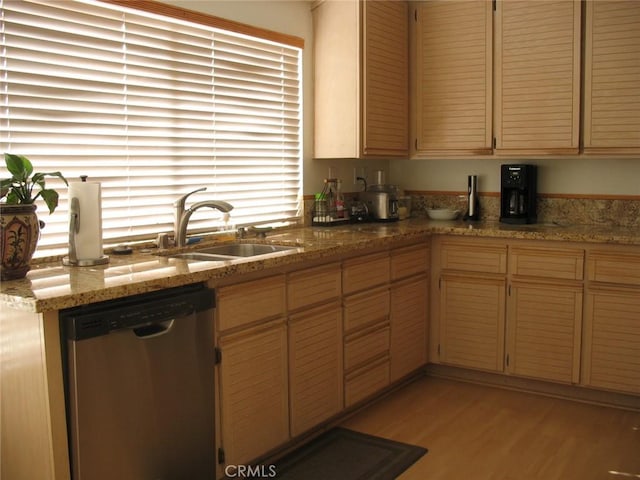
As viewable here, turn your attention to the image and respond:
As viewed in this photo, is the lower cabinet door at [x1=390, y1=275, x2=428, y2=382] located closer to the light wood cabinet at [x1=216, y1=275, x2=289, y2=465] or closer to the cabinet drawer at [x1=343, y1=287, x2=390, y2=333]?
the cabinet drawer at [x1=343, y1=287, x2=390, y2=333]

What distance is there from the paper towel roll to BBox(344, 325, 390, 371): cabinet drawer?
4.47 ft

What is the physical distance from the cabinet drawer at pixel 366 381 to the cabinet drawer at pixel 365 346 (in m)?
0.05

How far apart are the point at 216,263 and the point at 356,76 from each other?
178 centimetres

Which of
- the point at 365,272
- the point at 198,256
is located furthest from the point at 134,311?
the point at 365,272

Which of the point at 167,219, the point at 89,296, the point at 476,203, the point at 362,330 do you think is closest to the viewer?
the point at 89,296

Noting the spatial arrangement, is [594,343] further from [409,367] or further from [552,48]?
[552,48]

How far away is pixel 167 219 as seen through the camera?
3285 mm

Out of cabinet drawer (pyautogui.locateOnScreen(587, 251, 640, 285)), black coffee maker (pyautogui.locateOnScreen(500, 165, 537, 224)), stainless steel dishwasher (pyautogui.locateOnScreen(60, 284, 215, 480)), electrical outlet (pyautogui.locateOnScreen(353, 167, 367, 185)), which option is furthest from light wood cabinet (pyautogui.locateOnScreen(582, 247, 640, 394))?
stainless steel dishwasher (pyautogui.locateOnScreen(60, 284, 215, 480))

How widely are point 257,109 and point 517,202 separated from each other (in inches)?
67.8

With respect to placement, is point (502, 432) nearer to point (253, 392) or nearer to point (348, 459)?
point (348, 459)


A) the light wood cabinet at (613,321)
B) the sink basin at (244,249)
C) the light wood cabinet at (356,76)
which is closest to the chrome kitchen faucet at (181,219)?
the sink basin at (244,249)

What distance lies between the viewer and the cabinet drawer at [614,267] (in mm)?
3537

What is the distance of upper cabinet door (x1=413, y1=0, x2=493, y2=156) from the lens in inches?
165

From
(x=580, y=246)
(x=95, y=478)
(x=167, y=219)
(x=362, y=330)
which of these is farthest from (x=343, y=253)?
(x=95, y=478)
